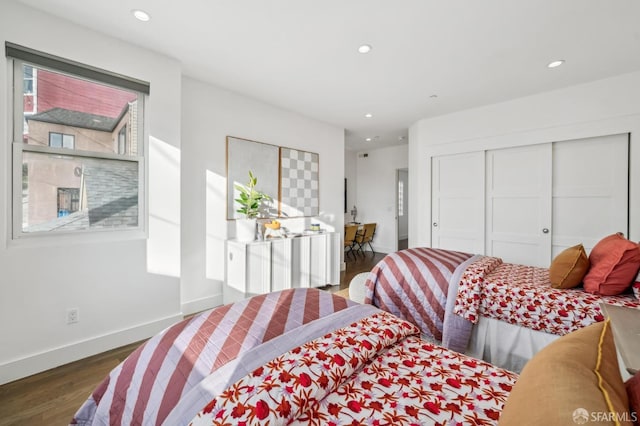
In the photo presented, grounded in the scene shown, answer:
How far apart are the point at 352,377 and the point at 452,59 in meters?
2.88

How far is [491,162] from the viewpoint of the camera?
12.6 ft

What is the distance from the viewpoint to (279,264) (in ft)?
10.9

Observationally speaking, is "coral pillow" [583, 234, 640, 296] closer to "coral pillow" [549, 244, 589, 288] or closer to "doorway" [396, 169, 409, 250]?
"coral pillow" [549, 244, 589, 288]

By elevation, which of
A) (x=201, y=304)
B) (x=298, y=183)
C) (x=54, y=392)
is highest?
(x=298, y=183)

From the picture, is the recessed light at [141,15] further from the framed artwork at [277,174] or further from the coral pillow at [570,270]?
the coral pillow at [570,270]

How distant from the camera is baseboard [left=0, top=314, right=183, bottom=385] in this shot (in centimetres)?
185

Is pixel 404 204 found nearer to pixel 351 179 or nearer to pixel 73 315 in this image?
pixel 351 179

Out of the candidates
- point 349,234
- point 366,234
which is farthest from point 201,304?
point 366,234

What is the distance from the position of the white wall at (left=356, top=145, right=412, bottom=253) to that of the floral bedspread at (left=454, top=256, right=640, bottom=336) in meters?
4.24

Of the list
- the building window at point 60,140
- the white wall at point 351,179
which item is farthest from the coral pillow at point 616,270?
the white wall at point 351,179

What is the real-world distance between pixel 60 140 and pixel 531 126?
499 cm

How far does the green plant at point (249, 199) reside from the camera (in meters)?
3.30

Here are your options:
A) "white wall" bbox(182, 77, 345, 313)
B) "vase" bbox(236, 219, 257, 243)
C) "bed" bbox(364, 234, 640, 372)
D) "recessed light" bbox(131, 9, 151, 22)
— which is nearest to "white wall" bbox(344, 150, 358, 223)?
"white wall" bbox(182, 77, 345, 313)

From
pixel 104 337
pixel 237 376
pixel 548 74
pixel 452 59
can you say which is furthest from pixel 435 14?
pixel 104 337
